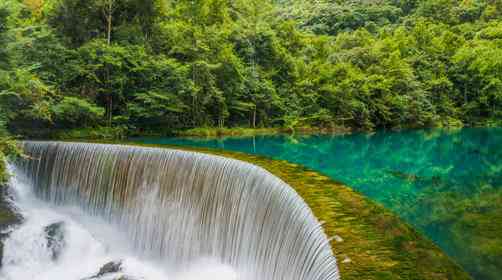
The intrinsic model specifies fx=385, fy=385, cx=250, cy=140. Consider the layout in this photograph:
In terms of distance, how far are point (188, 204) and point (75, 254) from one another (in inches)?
112

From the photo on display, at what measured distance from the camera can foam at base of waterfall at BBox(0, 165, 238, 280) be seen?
754 cm

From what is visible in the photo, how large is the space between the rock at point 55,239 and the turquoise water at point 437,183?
7.11 m

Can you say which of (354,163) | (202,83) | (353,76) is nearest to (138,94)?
(202,83)

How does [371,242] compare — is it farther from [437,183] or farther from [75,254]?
[437,183]

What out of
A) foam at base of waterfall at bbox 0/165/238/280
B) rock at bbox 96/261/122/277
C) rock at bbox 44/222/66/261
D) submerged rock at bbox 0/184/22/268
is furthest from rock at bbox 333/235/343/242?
submerged rock at bbox 0/184/22/268

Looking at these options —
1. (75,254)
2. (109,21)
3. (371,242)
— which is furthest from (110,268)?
(109,21)

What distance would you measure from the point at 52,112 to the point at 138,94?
13.6 feet

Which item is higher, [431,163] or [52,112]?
[52,112]

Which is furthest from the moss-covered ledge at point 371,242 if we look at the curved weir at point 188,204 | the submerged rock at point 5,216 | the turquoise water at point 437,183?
the submerged rock at point 5,216

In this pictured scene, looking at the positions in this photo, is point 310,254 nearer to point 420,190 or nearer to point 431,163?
point 420,190

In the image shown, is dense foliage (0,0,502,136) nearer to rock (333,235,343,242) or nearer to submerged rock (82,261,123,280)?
submerged rock (82,261,123,280)

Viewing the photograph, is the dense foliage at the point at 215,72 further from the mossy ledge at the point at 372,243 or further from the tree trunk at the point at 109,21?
the mossy ledge at the point at 372,243

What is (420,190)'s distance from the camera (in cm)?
1021

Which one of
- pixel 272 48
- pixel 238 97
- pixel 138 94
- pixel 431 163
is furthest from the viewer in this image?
pixel 272 48
